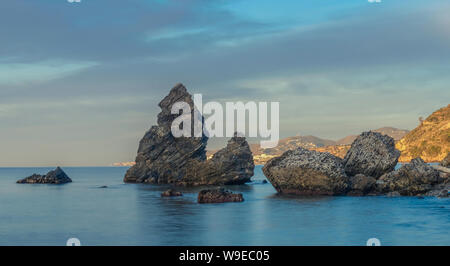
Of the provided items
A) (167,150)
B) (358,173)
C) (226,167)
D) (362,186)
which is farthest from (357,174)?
(167,150)

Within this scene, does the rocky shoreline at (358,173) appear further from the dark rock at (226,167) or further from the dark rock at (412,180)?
the dark rock at (226,167)

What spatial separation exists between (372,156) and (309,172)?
1233 cm

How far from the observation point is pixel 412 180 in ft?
209

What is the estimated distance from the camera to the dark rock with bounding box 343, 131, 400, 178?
67188mm

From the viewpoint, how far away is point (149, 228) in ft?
139

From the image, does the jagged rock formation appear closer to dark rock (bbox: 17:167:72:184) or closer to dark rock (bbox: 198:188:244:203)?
dark rock (bbox: 17:167:72:184)

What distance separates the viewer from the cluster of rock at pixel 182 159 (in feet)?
326

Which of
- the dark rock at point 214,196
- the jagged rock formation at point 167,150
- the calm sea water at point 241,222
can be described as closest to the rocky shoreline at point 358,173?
the dark rock at point 214,196

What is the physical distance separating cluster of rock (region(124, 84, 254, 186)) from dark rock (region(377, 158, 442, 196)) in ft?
133

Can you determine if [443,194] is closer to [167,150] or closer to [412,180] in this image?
[412,180]
